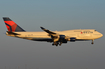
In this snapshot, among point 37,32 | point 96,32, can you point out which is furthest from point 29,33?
point 96,32

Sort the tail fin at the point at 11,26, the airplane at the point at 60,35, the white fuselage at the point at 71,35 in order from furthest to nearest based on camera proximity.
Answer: the tail fin at the point at 11,26, the white fuselage at the point at 71,35, the airplane at the point at 60,35

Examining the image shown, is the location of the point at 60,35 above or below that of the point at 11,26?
below

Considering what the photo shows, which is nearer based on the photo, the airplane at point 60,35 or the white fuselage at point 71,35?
the airplane at point 60,35

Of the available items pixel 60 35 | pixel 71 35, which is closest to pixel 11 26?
pixel 60 35

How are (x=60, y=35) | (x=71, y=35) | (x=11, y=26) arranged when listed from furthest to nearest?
(x=11, y=26)
(x=71, y=35)
(x=60, y=35)

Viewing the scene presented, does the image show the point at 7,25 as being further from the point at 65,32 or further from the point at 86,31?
the point at 86,31

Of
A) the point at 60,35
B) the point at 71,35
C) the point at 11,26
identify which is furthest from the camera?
the point at 11,26

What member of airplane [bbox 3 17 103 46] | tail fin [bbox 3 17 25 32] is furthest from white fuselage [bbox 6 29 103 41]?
tail fin [bbox 3 17 25 32]

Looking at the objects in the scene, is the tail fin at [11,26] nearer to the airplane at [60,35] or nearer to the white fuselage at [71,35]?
the airplane at [60,35]

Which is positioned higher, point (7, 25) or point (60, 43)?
point (7, 25)

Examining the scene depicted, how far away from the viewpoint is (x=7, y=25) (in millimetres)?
91500

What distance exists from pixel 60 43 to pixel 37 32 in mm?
10651

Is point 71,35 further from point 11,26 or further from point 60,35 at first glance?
point 11,26

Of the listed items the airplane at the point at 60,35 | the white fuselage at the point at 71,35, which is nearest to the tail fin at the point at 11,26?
the airplane at the point at 60,35
